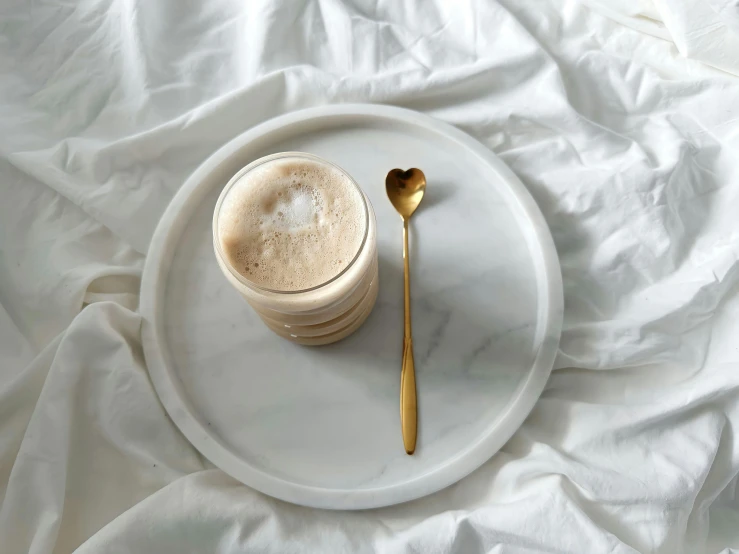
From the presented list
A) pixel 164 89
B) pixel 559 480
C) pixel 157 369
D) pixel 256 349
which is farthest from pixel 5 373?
pixel 559 480

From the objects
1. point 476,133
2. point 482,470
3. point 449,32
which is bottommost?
point 482,470

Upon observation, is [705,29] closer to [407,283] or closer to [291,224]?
[407,283]

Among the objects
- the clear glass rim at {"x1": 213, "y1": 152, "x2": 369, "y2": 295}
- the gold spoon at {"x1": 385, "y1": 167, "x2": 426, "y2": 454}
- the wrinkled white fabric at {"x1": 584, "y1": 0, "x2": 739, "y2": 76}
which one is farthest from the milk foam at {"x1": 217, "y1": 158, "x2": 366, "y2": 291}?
the wrinkled white fabric at {"x1": 584, "y1": 0, "x2": 739, "y2": 76}

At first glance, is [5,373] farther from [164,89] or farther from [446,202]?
[446,202]

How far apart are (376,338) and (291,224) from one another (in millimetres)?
227

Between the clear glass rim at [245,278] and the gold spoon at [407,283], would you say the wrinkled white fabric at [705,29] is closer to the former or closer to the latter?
the gold spoon at [407,283]

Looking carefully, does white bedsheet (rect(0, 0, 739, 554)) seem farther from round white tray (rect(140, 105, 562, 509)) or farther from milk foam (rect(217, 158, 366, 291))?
milk foam (rect(217, 158, 366, 291))

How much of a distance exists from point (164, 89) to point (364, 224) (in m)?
0.49

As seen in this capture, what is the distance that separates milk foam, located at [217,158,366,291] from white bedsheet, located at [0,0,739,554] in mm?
253

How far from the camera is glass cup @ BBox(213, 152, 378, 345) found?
703mm

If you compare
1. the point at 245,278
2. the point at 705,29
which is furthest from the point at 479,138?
the point at 245,278

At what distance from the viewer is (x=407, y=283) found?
35.0 inches

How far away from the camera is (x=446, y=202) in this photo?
0.95 m

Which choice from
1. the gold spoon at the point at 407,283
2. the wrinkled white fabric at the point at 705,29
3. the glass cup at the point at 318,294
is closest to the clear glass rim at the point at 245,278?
the glass cup at the point at 318,294
